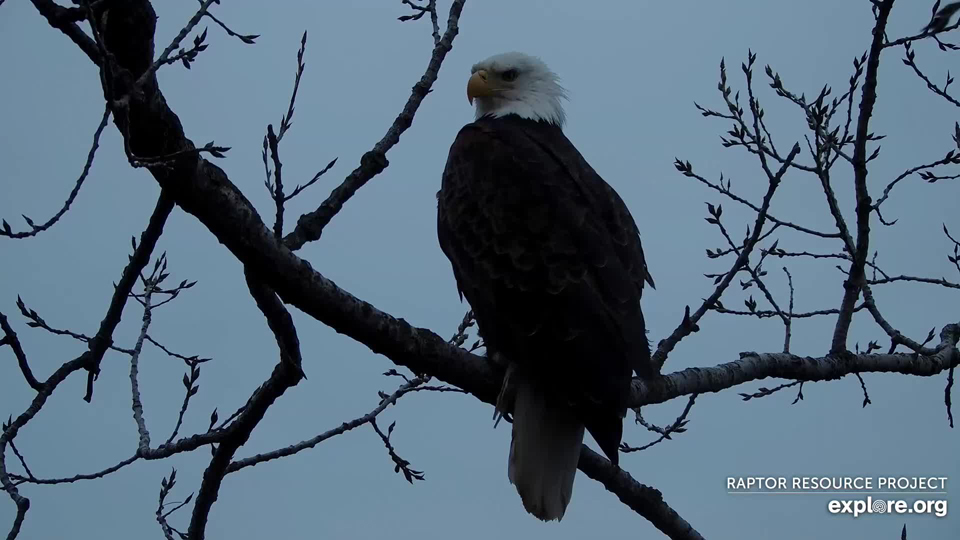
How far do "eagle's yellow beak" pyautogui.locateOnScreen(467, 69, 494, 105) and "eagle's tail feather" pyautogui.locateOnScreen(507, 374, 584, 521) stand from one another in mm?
2514

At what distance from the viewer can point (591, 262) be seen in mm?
3926

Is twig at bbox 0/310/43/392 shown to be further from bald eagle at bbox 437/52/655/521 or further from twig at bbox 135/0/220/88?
bald eagle at bbox 437/52/655/521

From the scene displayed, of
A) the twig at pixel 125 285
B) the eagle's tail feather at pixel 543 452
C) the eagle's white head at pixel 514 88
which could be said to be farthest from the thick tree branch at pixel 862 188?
the twig at pixel 125 285

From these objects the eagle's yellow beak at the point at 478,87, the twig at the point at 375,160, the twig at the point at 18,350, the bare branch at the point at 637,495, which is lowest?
the twig at the point at 18,350

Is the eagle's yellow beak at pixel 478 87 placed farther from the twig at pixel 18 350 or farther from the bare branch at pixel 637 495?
the twig at pixel 18 350

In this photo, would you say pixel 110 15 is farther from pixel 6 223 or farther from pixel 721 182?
pixel 721 182

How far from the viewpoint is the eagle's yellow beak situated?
19.2 ft

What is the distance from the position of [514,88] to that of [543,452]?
9.03 feet


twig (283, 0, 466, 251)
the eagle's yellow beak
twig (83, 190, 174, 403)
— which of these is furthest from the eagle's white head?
twig (83, 190, 174, 403)

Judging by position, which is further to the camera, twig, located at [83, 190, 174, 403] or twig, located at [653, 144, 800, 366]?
twig, located at [653, 144, 800, 366]

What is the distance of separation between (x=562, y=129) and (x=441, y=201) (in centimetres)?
169

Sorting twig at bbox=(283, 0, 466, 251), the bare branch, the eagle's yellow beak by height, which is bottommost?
the bare branch

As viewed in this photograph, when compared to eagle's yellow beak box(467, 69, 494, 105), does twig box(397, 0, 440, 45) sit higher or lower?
lower

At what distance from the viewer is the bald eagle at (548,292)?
3.67 meters
